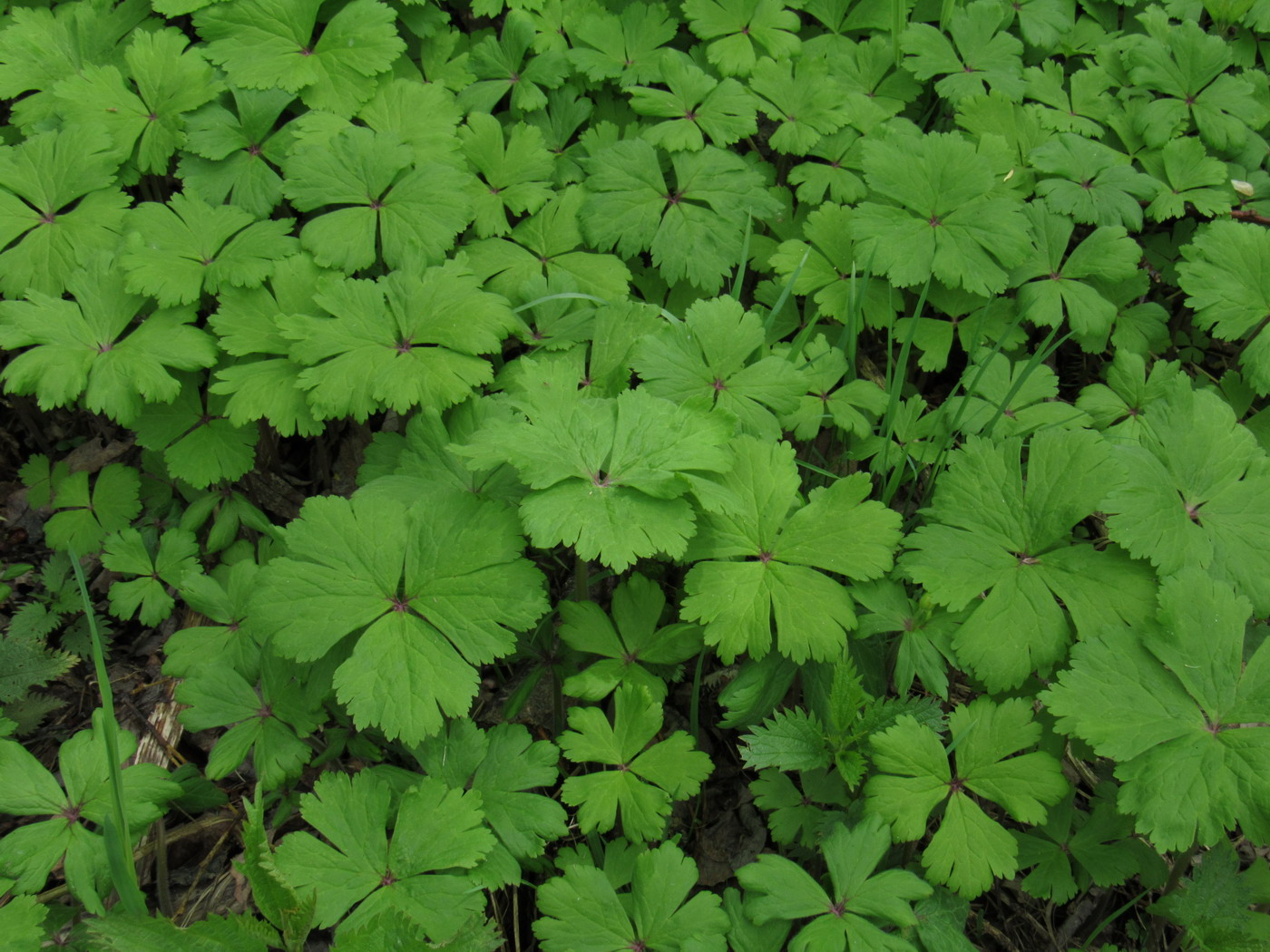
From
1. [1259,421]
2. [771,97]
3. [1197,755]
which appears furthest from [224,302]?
[1259,421]

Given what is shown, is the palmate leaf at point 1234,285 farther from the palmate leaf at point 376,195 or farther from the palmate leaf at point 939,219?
the palmate leaf at point 376,195

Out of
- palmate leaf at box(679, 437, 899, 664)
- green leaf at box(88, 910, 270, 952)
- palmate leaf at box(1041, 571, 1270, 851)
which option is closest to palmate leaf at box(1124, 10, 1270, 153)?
palmate leaf at box(1041, 571, 1270, 851)

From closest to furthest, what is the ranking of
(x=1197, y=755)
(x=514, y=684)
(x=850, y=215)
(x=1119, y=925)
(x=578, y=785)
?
(x=1197, y=755) → (x=578, y=785) → (x=1119, y=925) → (x=514, y=684) → (x=850, y=215)

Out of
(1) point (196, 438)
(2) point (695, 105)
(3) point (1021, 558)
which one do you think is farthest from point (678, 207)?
(1) point (196, 438)

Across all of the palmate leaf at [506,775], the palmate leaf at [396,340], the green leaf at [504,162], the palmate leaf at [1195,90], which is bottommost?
the palmate leaf at [506,775]

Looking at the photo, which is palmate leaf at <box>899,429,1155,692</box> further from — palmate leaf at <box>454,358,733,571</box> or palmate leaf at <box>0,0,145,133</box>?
palmate leaf at <box>0,0,145,133</box>

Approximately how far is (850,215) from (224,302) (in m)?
1.97

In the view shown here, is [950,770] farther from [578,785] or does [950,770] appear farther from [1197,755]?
[578,785]

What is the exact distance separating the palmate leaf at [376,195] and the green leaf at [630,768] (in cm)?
142

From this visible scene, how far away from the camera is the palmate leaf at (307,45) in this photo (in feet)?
9.01

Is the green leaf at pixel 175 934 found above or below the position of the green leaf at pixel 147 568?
above

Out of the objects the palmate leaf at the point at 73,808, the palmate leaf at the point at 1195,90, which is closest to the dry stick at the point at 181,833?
the palmate leaf at the point at 73,808

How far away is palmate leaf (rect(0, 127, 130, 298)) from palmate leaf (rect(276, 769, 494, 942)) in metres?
1.83

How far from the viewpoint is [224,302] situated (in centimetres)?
244
